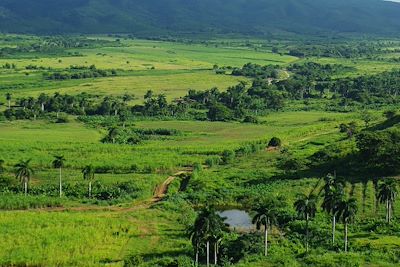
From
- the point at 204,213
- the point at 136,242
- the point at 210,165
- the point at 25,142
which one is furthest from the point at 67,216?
the point at 25,142

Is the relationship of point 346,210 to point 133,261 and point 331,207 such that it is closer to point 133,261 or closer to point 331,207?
point 331,207

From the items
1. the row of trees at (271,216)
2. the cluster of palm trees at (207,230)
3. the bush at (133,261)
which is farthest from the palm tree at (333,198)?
the bush at (133,261)

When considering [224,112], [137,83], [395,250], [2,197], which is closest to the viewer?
[395,250]

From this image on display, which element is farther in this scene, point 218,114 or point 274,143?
point 218,114

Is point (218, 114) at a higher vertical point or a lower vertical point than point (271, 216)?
higher

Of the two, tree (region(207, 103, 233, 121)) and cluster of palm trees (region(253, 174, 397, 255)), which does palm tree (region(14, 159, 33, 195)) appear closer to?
cluster of palm trees (region(253, 174, 397, 255))

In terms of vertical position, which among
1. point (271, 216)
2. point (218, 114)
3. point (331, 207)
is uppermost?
point (218, 114)

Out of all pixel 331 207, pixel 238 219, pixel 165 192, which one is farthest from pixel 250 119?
pixel 331 207

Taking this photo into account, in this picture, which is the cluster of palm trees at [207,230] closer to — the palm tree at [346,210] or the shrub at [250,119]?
the palm tree at [346,210]

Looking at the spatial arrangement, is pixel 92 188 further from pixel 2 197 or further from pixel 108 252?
pixel 108 252
